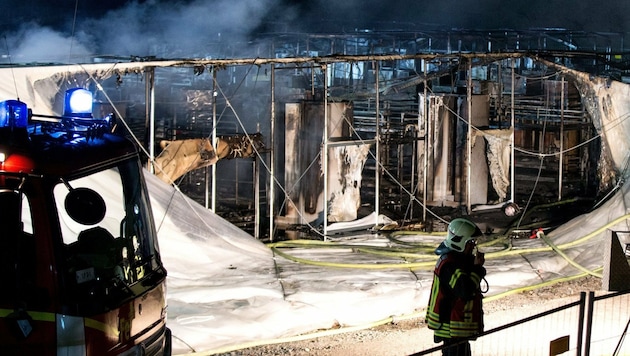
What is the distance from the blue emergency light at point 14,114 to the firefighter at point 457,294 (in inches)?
129

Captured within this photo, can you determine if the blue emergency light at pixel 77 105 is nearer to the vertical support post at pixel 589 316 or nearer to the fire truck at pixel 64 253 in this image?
the fire truck at pixel 64 253

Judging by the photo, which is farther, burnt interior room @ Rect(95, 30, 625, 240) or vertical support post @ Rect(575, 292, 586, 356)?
burnt interior room @ Rect(95, 30, 625, 240)

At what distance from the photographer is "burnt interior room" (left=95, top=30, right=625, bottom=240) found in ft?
50.9

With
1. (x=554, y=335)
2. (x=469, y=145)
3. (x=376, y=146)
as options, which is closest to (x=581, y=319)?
(x=554, y=335)

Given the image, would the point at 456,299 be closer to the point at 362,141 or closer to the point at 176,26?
the point at 362,141

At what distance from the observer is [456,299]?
707cm

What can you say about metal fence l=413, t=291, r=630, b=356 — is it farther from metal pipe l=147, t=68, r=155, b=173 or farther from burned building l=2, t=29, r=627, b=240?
burned building l=2, t=29, r=627, b=240

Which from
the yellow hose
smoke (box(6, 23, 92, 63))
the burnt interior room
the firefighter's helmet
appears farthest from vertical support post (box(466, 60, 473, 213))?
the firefighter's helmet

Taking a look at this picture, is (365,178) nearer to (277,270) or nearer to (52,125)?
(277,270)

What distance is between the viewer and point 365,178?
22.5m

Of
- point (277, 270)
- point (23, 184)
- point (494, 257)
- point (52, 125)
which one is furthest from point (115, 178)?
point (494, 257)

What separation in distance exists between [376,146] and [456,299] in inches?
343

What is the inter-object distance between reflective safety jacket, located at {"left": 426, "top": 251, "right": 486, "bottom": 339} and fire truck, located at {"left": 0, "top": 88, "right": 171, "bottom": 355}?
2.18 m

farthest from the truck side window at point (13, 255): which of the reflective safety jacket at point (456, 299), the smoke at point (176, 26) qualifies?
the smoke at point (176, 26)
